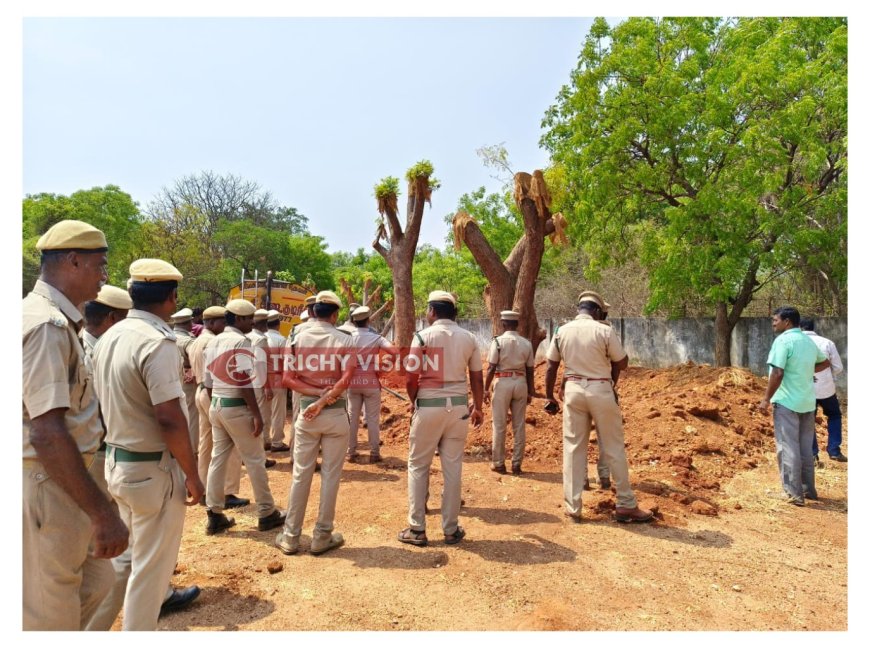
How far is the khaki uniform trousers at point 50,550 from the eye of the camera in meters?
2.24

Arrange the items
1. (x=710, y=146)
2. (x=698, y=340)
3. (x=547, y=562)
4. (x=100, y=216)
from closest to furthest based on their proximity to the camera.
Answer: (x=547, y=562) → (x=710, y=146) → (x=698, y=340) → (x=100, y=216)

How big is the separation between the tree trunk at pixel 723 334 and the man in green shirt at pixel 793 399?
698 cm

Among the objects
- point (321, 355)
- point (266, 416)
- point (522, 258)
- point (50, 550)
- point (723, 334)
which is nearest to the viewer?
point (50, 550)

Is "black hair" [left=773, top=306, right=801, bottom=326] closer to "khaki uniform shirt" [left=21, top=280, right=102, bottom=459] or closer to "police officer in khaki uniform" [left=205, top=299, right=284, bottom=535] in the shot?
"police officer in khaki uniform" [left=205, top=299, right=284, bottom=535]

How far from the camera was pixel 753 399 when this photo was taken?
9.76m

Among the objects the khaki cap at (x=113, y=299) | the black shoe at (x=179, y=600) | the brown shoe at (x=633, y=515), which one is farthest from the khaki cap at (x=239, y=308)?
the brown shoe at (x=633, y=515)

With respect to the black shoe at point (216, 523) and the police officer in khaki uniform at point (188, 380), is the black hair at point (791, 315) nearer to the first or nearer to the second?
the black shoe at point (216, 523)

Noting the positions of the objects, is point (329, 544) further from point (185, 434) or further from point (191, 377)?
point (191, 377)

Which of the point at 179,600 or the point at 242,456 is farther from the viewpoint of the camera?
the point at 242,456

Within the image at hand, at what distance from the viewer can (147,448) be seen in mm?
2791

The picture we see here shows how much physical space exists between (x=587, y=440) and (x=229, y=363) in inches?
137

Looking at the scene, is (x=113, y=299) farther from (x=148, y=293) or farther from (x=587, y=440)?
(x=587, y=440)

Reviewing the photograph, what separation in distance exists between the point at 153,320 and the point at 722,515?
541 centimetres

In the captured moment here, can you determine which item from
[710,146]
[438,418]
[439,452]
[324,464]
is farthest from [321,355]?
[710,146]
